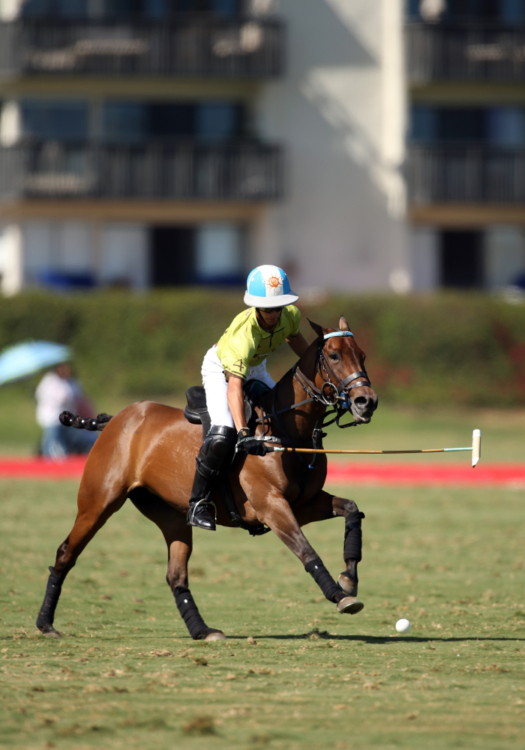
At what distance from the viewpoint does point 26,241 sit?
32219 mm

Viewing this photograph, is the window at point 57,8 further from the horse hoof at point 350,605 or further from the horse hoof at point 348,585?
the horse hoof at point 350,605

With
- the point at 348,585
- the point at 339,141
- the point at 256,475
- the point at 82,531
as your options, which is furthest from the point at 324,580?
the point at 339,141

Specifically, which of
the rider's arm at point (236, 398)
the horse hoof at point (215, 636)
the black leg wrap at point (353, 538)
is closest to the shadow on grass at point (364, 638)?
A: the horse hoof at point (215, 636)

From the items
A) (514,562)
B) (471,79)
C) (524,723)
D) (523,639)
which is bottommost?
(514,562)

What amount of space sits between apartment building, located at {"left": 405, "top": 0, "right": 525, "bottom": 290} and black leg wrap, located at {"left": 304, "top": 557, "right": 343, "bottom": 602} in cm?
2553

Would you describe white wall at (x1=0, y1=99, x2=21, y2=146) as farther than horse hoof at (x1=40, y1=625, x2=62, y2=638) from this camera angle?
Yes

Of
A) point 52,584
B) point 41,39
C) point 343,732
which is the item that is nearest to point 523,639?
point 343,732

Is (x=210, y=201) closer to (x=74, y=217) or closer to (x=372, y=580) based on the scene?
(x=74, y=217)

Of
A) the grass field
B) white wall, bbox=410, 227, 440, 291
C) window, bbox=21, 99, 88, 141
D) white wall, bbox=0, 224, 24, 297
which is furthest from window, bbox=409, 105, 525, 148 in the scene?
the grass field

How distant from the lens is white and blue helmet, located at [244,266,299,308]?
288 inches

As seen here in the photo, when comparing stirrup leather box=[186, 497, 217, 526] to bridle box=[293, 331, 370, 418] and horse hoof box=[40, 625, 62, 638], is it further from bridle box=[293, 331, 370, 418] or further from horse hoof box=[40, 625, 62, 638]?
horse hoof box=[40, 625, 62, 638]

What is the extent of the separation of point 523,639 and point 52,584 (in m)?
3.30

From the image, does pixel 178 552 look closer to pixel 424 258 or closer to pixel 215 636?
pixel 215 636

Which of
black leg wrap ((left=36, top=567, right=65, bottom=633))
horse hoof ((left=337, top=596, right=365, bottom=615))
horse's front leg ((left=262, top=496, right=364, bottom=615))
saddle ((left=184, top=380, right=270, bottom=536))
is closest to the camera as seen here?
horse hoof ((left=337, top=596, right=365, bottom=615))
